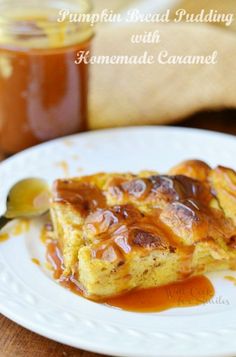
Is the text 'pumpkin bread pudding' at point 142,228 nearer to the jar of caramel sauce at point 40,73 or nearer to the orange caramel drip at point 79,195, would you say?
the orange caramel drip at point 79,195

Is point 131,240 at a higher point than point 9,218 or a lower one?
higher

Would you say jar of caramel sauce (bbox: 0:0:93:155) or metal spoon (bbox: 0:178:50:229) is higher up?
jar of caramel sauce (bbox: 0:0:93:155)

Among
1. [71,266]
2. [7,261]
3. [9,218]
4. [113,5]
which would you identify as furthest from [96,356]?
[113,5]

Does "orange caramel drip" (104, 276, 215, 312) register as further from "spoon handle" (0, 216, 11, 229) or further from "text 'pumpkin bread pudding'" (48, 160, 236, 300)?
"spoon handle" (0, 216, 11, 229)

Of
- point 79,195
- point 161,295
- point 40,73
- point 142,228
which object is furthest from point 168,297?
point 40,73

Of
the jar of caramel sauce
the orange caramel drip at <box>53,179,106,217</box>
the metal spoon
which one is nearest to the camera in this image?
the orange caramel drip at <box>53,179,106,217</box>

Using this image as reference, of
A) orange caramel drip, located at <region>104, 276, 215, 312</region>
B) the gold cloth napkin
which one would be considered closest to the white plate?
orange caramel drip, located at <region>104, 276, 215, 312</region>

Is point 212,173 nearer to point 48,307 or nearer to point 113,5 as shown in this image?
point 48,307
